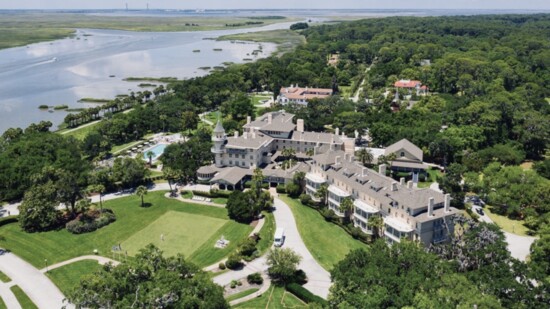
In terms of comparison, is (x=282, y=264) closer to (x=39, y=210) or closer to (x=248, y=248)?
(x=248, y=248)

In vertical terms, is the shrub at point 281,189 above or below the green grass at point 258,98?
below

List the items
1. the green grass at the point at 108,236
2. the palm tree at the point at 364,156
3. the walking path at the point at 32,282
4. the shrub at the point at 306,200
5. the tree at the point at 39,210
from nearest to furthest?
the walking path at the point at 32,282
the green grass at the point at 108,236
the tree at the point at 39,210
the shrub at the point at 306,200
the palm tree at the point at 364,156

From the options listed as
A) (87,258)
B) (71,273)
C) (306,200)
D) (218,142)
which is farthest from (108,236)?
(306,200)

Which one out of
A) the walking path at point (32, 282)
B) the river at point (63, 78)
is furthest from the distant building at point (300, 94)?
the walking path at point (32, 282)

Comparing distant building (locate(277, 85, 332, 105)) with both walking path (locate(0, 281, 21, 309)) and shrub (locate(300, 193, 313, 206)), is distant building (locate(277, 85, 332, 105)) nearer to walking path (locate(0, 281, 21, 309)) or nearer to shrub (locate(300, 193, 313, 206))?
shrub (locate(300, 193, 313, 206))

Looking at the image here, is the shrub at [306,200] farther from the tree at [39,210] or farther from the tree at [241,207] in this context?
the tree at [39,210]

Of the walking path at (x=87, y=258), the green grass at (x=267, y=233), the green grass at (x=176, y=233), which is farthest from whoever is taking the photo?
the green grass at (x=176, y=233)

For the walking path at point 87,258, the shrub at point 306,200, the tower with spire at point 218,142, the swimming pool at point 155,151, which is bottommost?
A: the walking path at point 87,258

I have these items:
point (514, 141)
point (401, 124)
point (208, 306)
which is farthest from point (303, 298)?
point (514, 141)
